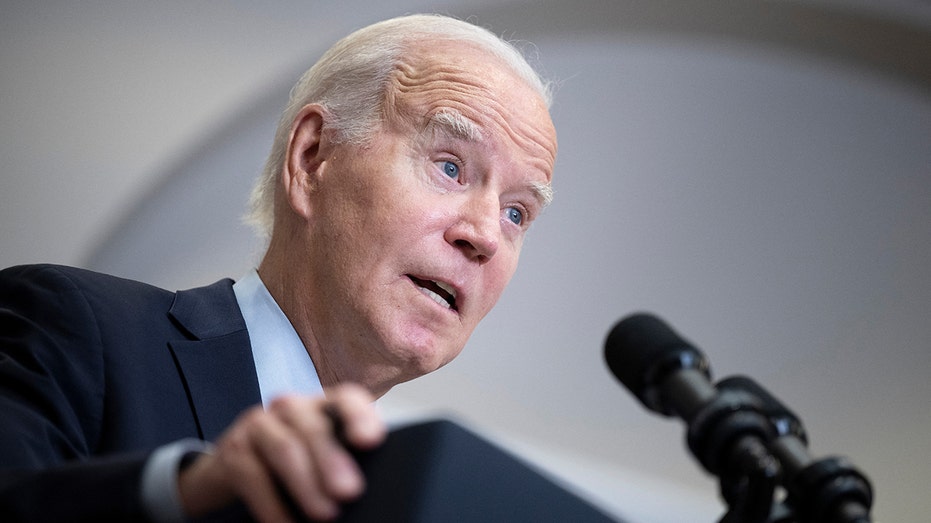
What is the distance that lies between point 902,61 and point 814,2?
62cm

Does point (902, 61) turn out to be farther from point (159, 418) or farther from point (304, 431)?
point (304, 431)

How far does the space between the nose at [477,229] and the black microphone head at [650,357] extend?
0.71 m

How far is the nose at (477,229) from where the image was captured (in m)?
1.69

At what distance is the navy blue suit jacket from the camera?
1192mm

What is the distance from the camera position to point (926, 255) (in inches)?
222

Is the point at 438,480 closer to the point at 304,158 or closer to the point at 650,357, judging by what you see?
the point at 650,357

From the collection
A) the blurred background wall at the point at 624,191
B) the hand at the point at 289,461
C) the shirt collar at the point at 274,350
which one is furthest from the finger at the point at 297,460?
the blurred background wall at the point at 624,191

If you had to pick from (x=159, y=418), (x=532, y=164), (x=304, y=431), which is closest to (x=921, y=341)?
(x=532, y=164)

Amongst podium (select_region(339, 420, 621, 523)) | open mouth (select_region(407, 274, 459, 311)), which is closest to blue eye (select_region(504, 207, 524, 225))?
open mouth (select_region(407, 274, 459, 311))

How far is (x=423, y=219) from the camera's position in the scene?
1.67 meters

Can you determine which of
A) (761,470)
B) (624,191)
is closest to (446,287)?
(761,470)

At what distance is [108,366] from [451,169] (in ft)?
2.23

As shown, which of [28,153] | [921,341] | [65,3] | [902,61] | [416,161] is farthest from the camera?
[921,341]

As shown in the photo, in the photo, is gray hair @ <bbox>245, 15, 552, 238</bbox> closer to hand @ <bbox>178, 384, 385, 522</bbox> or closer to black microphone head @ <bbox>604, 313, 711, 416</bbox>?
black microphone head @ <bbox>604, 313, 711, 416</bbox>
